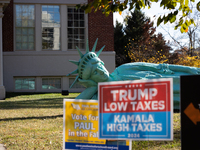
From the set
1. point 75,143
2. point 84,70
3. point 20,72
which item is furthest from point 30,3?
point 75,143

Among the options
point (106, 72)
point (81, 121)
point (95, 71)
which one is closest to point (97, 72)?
point (95, 71)

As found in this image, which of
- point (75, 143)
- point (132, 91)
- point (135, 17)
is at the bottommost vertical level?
point (75, 143)

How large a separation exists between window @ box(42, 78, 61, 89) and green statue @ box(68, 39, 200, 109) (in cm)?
1395

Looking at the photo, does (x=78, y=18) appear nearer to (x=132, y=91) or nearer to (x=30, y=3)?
(x=30, y=3)

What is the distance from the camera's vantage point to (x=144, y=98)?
7.75ft

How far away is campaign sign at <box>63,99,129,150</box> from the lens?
2691mm

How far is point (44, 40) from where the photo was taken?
20141 mm

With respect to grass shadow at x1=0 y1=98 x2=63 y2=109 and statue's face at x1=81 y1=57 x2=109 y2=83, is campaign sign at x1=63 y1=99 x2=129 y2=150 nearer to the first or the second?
statue's face at x1=81 y1=57 x2=109 y2=83

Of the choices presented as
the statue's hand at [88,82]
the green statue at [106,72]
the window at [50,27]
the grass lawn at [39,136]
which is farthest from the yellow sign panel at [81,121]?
the window at [50,27]

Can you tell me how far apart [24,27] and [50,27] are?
183cm

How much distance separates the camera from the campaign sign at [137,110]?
7.55 ft

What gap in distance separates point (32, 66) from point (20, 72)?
0.96 m

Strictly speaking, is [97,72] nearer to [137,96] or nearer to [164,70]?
[164,70]

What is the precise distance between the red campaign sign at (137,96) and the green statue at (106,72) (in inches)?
136
